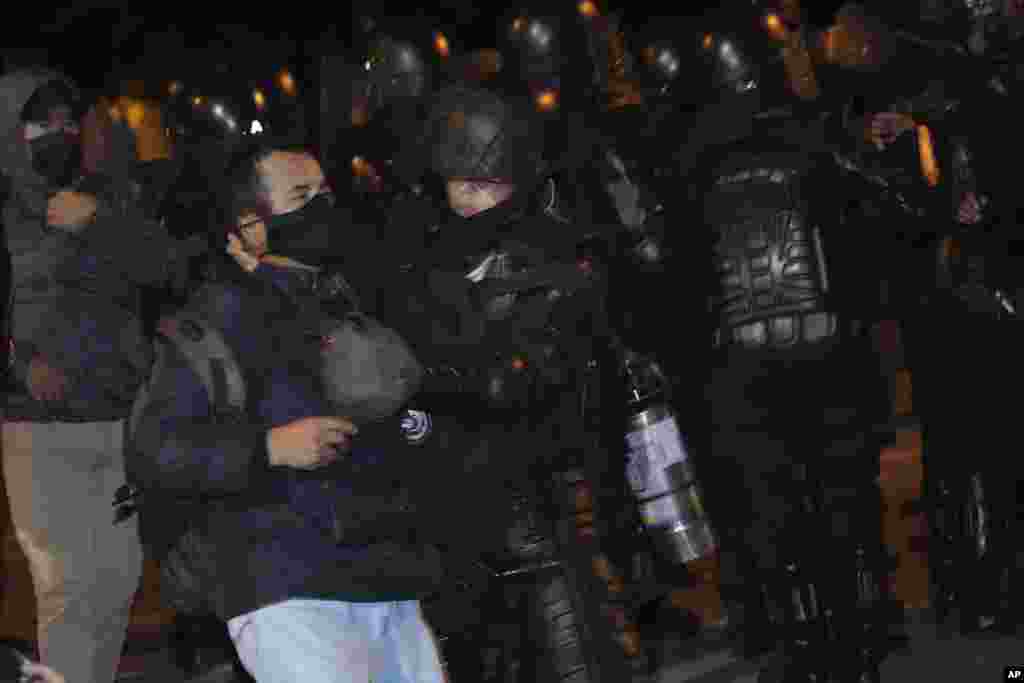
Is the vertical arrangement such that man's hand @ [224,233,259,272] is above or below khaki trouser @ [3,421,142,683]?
above

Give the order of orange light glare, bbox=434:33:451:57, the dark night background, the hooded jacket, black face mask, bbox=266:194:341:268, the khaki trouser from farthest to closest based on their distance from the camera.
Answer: the dark night background
orange light glare, bbox=434:33:451:57
the hooded jacket
the khaki trouser
black face mask, bbox=266:194:341:268

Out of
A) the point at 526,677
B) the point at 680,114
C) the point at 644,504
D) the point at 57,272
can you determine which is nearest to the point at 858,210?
the point at 680,114

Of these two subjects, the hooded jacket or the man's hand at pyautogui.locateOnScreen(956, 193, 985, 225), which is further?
the man's hand at pyautogui.locateOnScreen(956, 193, 985, 225)

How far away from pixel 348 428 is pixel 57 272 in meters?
1.98

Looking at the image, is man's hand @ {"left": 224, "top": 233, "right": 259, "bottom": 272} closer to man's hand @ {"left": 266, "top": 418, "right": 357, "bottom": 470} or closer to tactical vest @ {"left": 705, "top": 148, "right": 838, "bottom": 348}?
man's hand @ {"left": 266, "top": 418, "right": 357, "bottom": 470}

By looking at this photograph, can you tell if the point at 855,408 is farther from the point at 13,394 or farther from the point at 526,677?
the point at 13,394

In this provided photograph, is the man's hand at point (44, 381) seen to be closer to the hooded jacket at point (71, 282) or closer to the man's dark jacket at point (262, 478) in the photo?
the hooded jacket at point (71, 282)

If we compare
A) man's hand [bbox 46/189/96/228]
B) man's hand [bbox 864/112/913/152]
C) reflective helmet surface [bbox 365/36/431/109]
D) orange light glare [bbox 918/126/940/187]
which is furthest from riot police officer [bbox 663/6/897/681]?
man's hand [bbox 46/189/96/228]

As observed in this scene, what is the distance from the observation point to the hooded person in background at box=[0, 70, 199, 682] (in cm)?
542

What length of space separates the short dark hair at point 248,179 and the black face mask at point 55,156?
1407 millimetres

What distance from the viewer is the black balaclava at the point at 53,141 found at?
5.49 m

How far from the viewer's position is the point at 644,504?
17.3ft

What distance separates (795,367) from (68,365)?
2335 millimetres

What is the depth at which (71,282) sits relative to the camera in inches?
220
